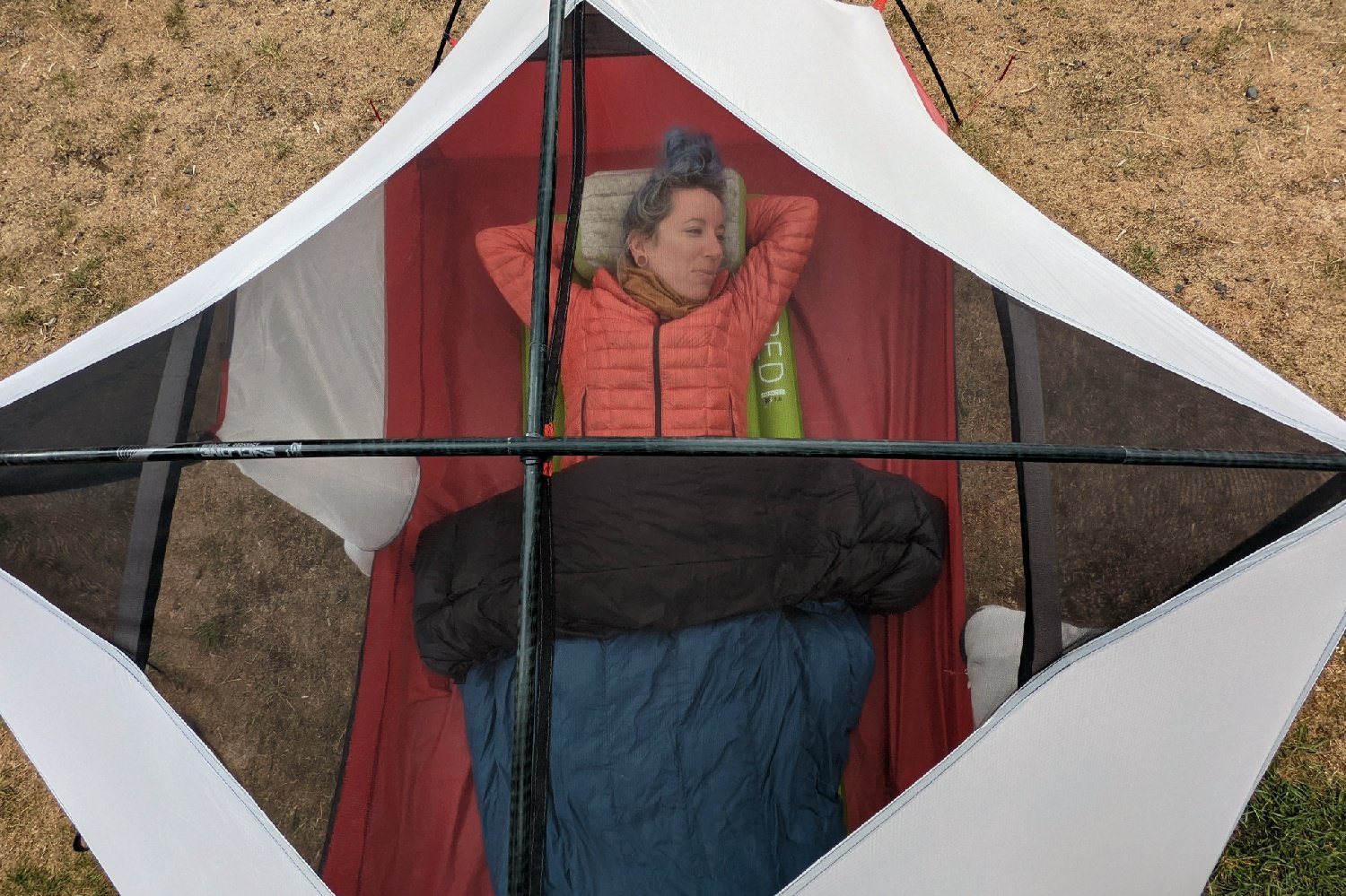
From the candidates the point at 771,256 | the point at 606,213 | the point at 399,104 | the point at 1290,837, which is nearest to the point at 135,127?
the point at 399,104

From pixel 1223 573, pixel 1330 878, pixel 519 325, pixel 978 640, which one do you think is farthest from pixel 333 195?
pixel 1330 878

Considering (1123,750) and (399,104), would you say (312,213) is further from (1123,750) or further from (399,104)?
(1123,750)

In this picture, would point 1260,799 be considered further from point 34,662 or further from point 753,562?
point 34,662

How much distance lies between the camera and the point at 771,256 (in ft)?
4.43

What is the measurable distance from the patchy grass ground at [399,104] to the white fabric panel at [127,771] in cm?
90

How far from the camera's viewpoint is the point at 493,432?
4.66 ft

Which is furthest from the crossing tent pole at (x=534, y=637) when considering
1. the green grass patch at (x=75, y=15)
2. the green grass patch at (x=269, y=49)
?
the green grass patch at (x=75, y=15)

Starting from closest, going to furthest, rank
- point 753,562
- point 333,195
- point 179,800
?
1. point 179,800
2. point 753,562
3. point 333,195

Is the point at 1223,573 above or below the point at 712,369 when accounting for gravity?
below

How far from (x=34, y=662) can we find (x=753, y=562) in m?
1.05

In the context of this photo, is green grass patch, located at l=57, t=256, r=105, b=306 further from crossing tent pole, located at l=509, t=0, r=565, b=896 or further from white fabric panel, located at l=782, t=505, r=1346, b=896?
white fabric panel, located at l=782, t=505, r=1346, b=896

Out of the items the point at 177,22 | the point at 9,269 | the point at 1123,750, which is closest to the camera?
the point at 1123,750

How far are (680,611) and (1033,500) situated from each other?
0.52 meters

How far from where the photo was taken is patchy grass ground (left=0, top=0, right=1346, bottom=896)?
78.5 inches
